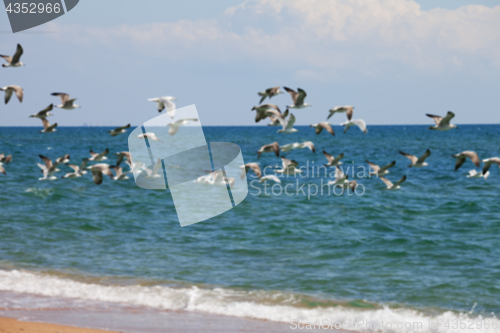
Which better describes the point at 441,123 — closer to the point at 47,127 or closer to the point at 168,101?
the point at 168,101

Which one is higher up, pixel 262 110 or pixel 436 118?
pixel 262 110

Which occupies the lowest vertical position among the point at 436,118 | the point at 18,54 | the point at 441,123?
the point at 441,123

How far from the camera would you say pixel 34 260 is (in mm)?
15203

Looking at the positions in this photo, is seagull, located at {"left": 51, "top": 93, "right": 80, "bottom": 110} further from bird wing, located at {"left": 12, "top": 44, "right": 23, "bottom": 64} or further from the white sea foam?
the white sea foam

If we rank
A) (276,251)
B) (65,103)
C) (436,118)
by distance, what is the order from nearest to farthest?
1. (436,118)
2. (65,103)
3. (276,251)

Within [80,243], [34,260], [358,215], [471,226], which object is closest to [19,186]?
[80,243]

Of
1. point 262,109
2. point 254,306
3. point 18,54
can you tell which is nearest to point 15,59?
point 18,54

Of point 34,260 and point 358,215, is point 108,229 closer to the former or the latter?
point 34,260

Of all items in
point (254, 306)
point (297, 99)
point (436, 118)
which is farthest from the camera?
point (297, 99)

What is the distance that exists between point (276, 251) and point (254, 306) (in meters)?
5.20

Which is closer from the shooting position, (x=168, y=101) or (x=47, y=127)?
(x=168, y=101)

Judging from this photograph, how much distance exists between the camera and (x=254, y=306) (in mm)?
11773

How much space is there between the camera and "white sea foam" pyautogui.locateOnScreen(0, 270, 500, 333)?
1095 cm

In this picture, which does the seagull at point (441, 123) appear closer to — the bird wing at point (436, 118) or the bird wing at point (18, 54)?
the bird wing at point (436, 118)
